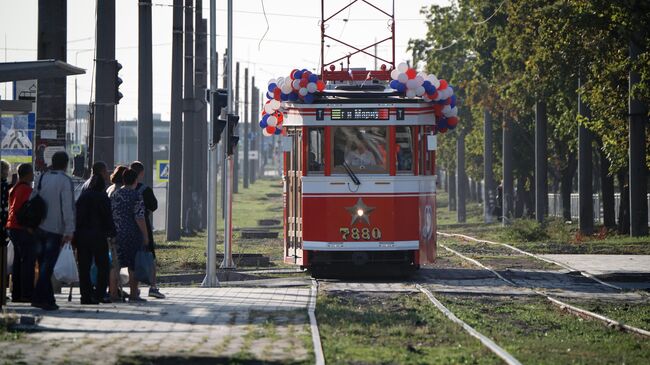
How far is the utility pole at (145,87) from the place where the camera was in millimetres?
34281

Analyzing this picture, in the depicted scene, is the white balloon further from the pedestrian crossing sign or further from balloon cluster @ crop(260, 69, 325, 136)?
the pedestrian crossing sign

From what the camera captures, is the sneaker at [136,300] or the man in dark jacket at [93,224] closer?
the man in dark jacket at [93,224]

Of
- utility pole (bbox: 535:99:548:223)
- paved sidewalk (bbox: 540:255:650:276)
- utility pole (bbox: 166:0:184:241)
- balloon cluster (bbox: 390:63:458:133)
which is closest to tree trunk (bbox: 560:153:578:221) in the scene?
utility pole (bbox: 535:99:548:223)

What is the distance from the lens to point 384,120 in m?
23.7

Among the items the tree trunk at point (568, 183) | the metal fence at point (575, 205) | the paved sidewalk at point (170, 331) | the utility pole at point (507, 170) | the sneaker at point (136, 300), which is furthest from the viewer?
the metal fence at point (575, 205)

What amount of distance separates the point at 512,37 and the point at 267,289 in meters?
26.3

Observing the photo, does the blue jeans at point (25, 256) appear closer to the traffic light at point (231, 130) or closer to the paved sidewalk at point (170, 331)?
the paved sidewalk at point (170, 331)

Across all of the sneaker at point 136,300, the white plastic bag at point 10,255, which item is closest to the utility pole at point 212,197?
the sneaker at point 136,300

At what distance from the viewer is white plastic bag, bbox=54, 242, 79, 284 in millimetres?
17047

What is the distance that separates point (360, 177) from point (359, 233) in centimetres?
95

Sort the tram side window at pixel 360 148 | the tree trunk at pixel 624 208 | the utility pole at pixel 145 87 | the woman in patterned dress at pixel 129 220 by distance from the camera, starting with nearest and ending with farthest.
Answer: the woman in patterned dress at pixel 129 220
the tram side window at pixel 360 148
the utility pole at pixel 145 87
the tree trunk at pixel 624 208

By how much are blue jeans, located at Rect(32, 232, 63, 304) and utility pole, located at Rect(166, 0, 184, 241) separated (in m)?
25.3

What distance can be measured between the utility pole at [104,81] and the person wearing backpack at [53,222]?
7.94 meters

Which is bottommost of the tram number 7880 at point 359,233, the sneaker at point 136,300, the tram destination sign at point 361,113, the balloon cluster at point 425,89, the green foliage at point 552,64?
the sneaker at point 136,300
